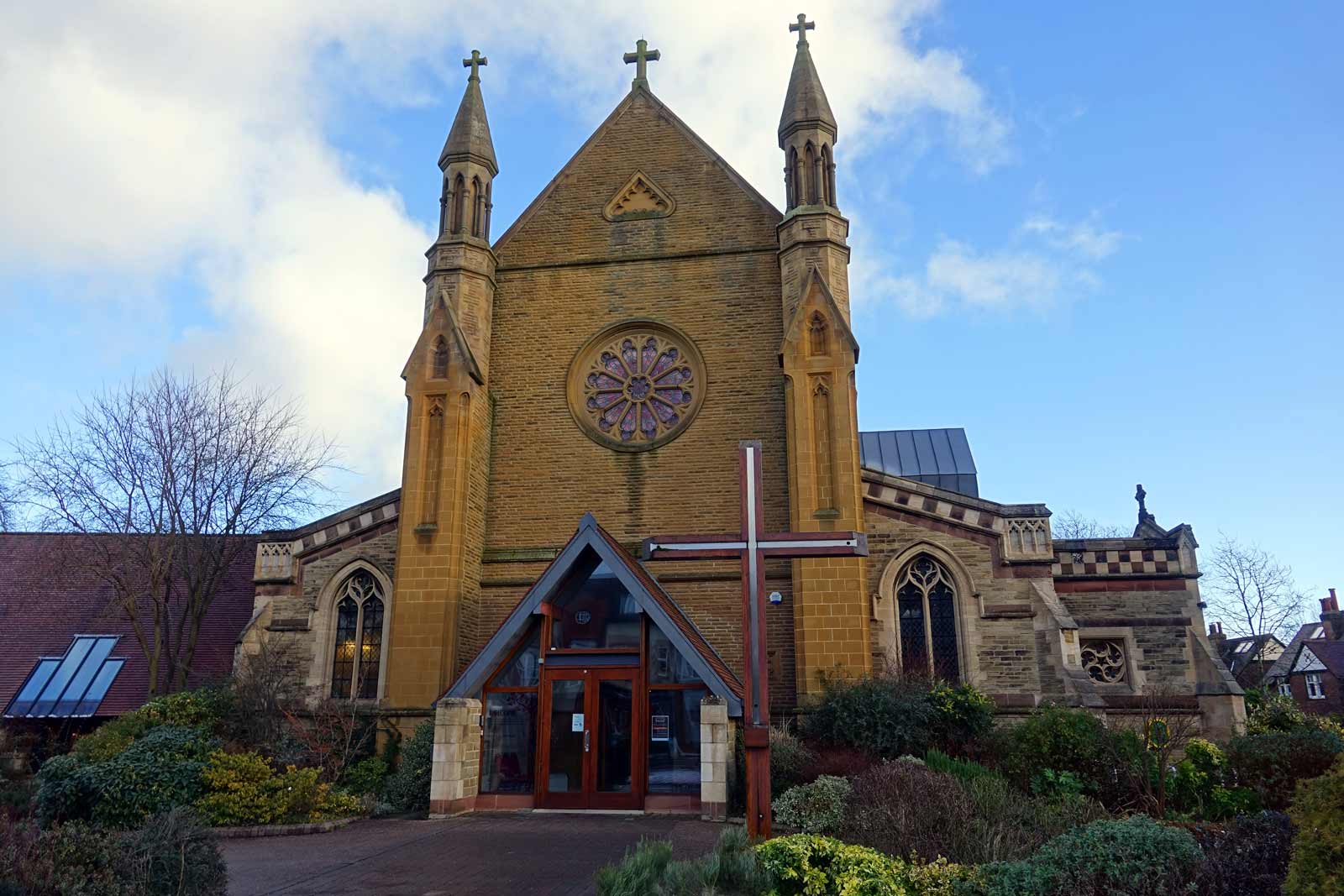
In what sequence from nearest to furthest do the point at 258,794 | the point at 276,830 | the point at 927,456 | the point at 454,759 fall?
the point at 276,830
the point at 258,794
the point at 454,759
the point at 927,456

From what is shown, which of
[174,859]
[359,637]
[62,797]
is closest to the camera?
[174,859]

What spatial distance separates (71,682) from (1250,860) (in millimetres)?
23749

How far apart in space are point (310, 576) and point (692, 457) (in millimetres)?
8519

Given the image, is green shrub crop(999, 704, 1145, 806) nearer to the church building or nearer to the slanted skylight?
the church building

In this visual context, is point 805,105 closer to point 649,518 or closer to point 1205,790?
point 649,518

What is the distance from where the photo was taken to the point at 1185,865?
642 centimetres

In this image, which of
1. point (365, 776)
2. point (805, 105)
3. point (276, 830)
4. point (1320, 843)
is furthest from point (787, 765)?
point (805, 105)

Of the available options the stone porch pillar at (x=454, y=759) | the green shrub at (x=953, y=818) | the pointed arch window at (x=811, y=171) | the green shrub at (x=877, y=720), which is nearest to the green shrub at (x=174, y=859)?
the green shrub at (x=953, y=818)

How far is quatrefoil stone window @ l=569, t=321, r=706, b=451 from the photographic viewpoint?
2006 cm

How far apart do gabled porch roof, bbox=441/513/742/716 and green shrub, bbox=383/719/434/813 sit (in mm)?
1609

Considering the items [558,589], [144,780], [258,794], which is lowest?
[258,794]

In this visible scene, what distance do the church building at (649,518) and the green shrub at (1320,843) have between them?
31.7 ft

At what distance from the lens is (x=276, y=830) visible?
13.0m

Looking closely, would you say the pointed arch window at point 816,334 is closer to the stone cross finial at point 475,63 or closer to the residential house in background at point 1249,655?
the stone cross finial at point 475,63
